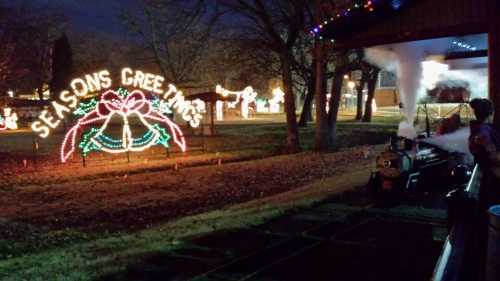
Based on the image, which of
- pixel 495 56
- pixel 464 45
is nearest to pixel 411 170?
Answer: pixel 495 56

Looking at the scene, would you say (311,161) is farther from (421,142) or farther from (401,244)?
(401,244)

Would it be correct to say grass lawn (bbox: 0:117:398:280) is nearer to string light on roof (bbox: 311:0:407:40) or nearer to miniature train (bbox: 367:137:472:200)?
miniature train (bbox: 367:137:472:200)

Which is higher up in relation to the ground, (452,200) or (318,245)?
(452,200)

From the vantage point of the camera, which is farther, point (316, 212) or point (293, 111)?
point (293, 111)

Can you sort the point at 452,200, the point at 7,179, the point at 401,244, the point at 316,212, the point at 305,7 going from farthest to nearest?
the point at 305,7 < the point at 7,179 < the point at 316,212 < the point at 401,244 < the point at 452,200

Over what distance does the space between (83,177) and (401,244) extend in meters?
12.5

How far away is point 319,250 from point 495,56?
175 inches

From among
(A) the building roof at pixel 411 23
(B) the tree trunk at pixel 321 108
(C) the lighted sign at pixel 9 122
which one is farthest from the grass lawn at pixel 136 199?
(C) the lighted sign at pixel 9 122

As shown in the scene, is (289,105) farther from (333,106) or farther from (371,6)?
(371,6)

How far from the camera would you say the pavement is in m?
6.49

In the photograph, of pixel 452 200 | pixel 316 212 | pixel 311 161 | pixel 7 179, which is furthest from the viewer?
pixel 311 161

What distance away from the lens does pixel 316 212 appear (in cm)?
986

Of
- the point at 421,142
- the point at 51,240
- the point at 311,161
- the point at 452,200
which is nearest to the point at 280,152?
the point at 311,161

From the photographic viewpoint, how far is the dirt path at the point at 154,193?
11.1 m
